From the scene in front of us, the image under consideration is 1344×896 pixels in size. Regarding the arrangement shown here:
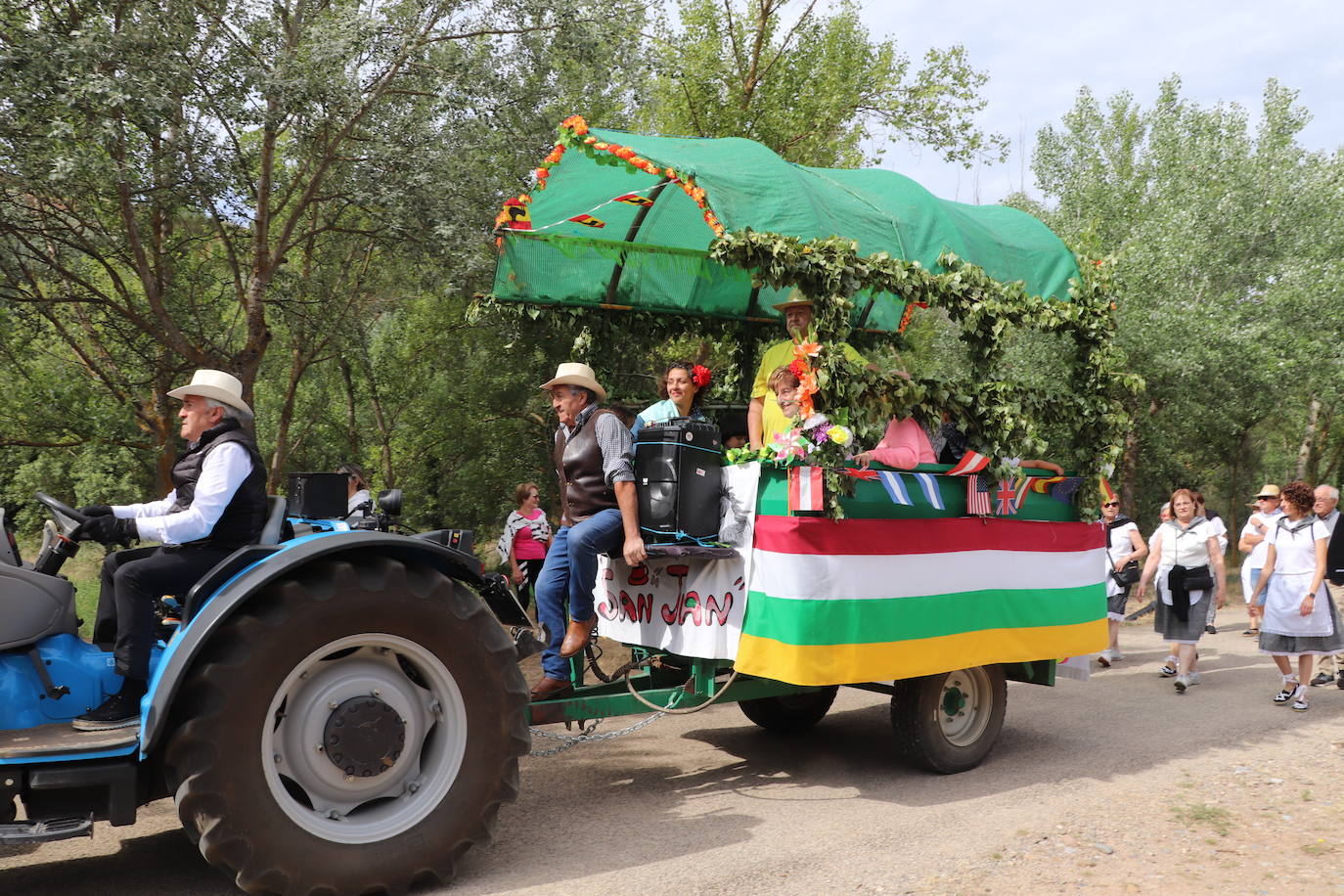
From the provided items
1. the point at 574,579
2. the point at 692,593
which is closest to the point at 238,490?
the point at 574,579

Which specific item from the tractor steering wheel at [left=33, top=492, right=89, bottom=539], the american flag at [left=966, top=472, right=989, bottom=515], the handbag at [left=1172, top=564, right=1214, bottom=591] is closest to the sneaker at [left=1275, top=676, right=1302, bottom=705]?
the handbag at [left=1172, top=564, right=1214, bottom=591]

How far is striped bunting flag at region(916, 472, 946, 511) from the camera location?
5859mm

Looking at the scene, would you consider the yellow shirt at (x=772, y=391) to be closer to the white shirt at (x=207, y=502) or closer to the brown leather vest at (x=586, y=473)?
the brown leather vest at (x=586, y=473)

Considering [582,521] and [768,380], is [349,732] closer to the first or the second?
[582,521]

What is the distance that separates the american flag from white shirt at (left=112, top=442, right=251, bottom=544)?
3906 mm

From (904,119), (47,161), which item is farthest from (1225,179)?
(47,161)

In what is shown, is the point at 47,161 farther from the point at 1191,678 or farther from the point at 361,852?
the point at 1191,678

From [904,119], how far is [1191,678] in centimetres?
1137

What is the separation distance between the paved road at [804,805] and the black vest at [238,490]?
1388 millimetres

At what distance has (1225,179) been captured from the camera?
20.9 metres

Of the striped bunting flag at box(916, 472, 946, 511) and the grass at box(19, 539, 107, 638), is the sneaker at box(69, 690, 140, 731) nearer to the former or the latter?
the striped bunting flag at box(916, 472, 946, 511)

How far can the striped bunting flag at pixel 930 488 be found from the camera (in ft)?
19.2

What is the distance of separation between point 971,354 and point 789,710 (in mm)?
2692

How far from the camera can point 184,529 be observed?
403cm
